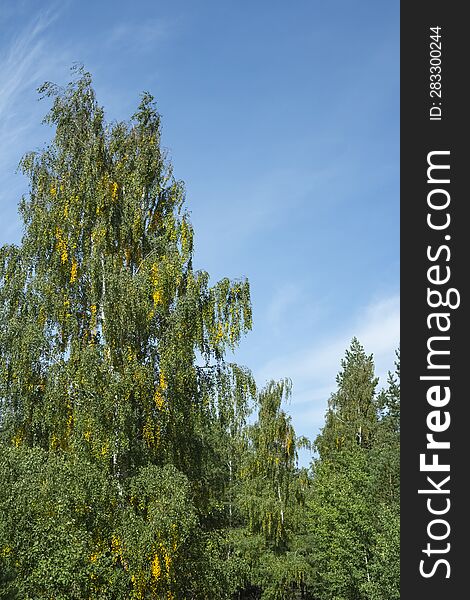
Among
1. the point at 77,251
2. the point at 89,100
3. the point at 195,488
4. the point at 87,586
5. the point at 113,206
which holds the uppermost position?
the point at 89,100

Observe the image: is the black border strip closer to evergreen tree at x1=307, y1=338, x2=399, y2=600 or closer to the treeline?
the treeline

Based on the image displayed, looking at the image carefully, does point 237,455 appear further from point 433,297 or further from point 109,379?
point 433,297

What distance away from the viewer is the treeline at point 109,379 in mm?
12211

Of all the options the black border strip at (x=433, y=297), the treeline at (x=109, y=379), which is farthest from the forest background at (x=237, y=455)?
the black border strip at (x=433, y=297)

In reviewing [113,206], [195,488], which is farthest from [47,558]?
[113,206]

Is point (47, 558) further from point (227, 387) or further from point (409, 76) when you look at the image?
point (409, 76)

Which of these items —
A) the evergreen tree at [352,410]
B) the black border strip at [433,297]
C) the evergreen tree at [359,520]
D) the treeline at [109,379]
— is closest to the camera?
the black border strip at [433,297]

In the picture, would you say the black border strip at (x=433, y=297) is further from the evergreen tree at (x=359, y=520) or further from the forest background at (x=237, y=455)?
the evergreen tree at (x=359, y=520)

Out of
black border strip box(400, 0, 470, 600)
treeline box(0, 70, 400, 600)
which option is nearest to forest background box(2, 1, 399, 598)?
treeline box(0, 70, 400, 600)

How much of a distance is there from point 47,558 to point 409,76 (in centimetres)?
960

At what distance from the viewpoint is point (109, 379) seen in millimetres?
13258

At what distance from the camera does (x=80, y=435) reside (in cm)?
1280

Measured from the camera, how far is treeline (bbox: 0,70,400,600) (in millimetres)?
12211

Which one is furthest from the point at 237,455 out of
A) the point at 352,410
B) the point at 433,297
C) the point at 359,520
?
the point at 433,297
